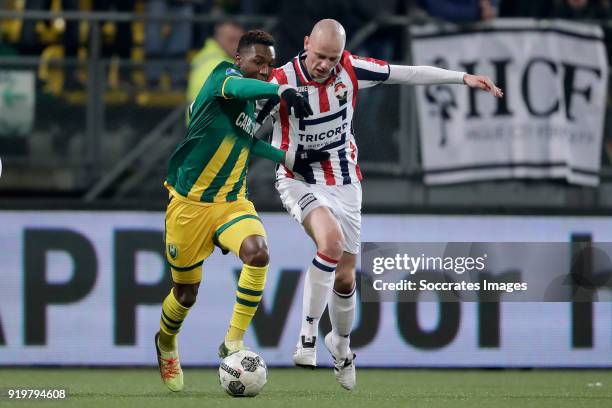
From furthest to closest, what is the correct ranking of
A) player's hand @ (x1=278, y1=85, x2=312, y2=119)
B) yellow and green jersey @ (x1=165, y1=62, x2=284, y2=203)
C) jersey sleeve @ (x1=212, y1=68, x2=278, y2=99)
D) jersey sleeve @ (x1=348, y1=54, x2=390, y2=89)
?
jersey sleeve @ (x1=348, y1=54, x2=390, y2=89) < yellow and green jersey @ (x1=165, y1=62, x2=284, y2=203) < jersey sleeve @ (x1=212, y1=68, x2=278, y2=99) < player's hand @ (x1=278, y1=85, x2=312, y2=119)

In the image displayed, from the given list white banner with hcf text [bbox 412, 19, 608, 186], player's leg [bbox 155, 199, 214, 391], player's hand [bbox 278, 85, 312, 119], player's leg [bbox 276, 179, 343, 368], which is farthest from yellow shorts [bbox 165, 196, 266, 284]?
white banner with hcf text [bbox 412, 19, 608, 186]

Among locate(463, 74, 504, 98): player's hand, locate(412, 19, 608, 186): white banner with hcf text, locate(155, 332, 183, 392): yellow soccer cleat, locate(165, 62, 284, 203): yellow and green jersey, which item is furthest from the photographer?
locate(412, 19, 608, 186): white banner with hcf text

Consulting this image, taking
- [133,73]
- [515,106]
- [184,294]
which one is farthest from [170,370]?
[515,106]

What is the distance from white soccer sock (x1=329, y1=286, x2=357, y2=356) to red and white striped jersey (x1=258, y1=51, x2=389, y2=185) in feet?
2.25

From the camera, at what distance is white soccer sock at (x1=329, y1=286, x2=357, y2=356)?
8.30 meters

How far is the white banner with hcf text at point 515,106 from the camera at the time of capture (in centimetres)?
1048

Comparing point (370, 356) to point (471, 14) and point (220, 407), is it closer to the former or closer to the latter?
point (471, 14)

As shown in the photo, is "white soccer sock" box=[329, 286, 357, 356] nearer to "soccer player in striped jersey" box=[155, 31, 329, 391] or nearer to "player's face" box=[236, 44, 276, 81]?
"soccer player in striped jersey" box=[155, 31, 329, 391]

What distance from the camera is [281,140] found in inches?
327

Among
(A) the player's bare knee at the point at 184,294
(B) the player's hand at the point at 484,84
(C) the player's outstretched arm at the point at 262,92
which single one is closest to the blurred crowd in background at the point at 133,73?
(A) the player's bare knee at the point at 184,294

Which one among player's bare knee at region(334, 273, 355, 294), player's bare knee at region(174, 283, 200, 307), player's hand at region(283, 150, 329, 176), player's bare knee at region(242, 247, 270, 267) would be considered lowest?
player's bare knee at region(174, 283, 200, 307)

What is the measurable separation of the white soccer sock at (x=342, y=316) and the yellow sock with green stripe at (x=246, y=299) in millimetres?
659

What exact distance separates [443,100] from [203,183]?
117 inches

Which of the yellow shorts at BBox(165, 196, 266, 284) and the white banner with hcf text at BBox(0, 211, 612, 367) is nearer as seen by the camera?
the yellow shorts at BBox(165, 196, 266, 284)
